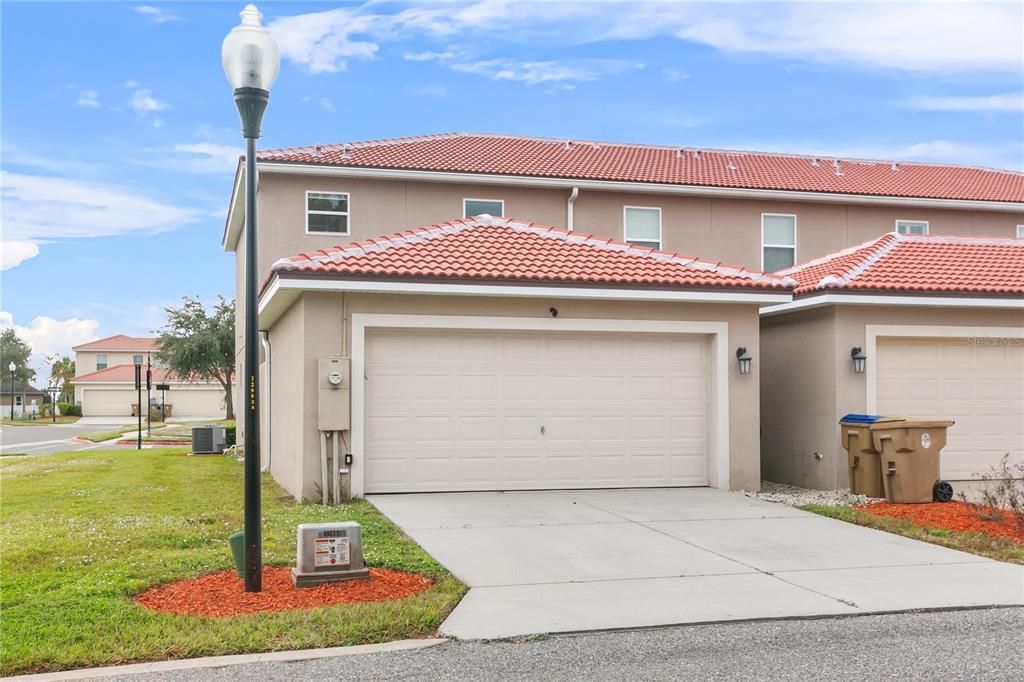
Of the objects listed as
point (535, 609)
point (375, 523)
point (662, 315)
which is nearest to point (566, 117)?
point (662, 315)

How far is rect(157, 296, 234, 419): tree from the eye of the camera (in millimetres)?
44688

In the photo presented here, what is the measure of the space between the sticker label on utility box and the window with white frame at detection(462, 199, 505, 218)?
13.6 m

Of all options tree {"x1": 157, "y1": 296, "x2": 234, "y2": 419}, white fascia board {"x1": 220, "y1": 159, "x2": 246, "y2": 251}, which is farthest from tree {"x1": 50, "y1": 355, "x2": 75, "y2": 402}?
white fascia board {"x1": 220, "y1": 159, "x2": 246, "y2": 251}

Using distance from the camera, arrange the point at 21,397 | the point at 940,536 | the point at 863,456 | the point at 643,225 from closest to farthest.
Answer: the point at 940,536 < the point at 863,456 < the point at 643,225 < the point at 21,397

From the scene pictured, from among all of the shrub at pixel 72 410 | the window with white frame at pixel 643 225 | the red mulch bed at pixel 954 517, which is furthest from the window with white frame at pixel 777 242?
the shrub at pixel 72 410

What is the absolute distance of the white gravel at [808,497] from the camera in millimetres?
13000

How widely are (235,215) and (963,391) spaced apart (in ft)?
56.1

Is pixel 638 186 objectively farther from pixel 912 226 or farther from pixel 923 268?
pixel 912 226

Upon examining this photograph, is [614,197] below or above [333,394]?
above

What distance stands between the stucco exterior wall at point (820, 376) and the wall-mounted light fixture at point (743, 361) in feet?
4.51

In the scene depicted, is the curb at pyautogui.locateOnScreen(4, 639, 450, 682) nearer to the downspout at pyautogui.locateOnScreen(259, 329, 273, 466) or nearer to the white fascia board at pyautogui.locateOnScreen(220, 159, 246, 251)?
the downspout at pyautogui.locateOnScreen(259, 329, 273, 466)

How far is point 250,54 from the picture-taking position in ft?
24.2

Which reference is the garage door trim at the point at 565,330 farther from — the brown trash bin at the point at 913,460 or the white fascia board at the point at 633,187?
the white fascia board at the point at 633,187

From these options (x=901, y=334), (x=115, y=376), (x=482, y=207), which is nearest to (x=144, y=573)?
(x=901, y=334)
